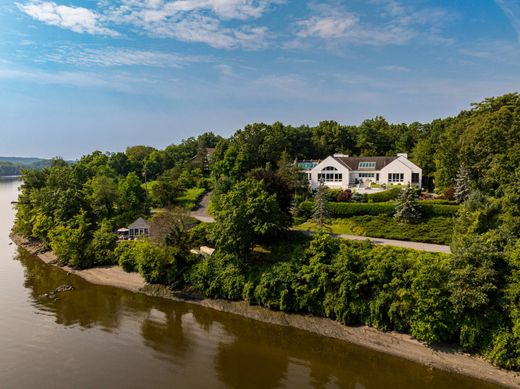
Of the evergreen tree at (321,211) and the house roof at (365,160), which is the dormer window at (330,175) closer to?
the house roof at (365,160)

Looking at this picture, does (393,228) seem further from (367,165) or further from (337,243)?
(367,165)

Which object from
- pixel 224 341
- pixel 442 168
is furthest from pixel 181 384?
pixel 442 168

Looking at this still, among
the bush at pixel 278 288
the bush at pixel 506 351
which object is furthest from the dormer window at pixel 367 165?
the bush at pixel 506 351

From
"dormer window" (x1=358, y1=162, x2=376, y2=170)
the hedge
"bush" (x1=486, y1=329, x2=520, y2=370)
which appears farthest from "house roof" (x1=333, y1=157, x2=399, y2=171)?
"bush" (x1=486, y1=329, x2=520, y2=370)

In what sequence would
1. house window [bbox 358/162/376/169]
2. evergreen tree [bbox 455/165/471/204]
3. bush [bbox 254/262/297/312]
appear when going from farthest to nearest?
house window [bbox 358/162/376/169] → evergreen tree [bbox 455/165/471/204] → bush [bbox 254/262/297/312]

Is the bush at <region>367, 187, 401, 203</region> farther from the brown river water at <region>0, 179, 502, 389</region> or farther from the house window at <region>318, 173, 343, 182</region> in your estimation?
the brown river water at <region>0, 179, 502, 389</region>

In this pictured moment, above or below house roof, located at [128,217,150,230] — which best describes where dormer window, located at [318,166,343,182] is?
above

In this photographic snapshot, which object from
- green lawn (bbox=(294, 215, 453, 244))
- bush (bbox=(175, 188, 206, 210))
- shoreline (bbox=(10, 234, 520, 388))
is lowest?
shoreline (bbox=(10, 234, 520, 388))
